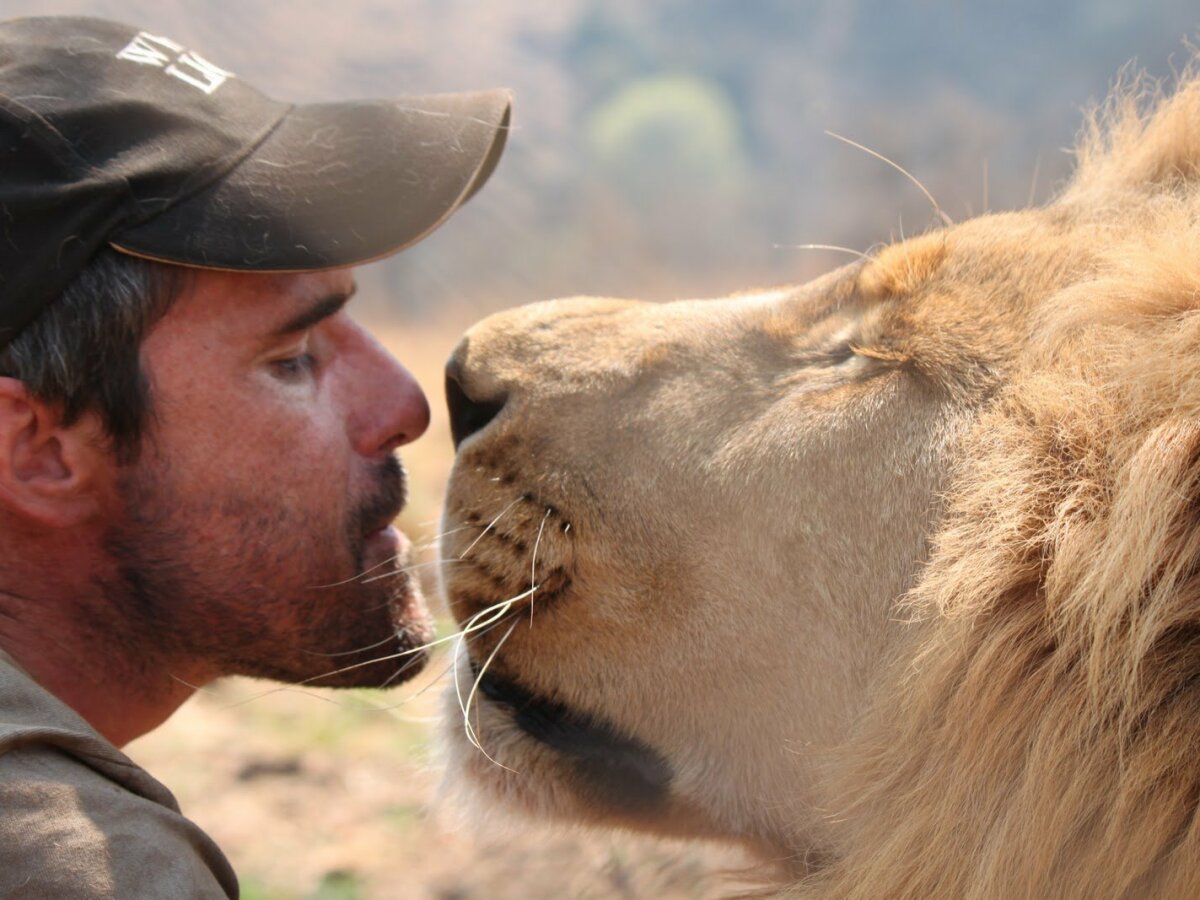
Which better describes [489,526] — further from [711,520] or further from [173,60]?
[173,60]

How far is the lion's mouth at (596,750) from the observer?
5.46 ft

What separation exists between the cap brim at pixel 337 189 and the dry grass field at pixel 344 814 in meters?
0.56

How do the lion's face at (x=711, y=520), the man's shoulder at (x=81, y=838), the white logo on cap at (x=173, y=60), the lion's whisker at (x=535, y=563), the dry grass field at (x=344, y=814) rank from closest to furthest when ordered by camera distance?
the man's shoulder at (x=81, y=838) < the lion's face at (x=711, y=520) < the lion's whisker at (x=535, y=563) < the white logo on cap at (x=173, y=60) < the dry grass field at (x=344, y=814)

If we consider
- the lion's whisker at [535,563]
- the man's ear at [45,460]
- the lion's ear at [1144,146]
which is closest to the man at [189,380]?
the man's ear at [45,460]

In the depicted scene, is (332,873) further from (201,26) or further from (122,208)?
(201,26)

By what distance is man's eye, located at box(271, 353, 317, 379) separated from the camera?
186 cm

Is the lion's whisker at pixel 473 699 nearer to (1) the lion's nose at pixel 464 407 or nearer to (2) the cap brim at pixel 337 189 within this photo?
(1) the lion's nose at pixel 464 407

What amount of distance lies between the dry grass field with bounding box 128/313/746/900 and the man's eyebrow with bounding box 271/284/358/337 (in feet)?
1.46

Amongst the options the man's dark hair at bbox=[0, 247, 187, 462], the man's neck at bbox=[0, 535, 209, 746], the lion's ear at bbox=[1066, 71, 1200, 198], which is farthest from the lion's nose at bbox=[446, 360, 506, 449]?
the lion's ear at bbox=[1066, 71, 1200, 198]

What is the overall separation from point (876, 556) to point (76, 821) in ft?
2.92

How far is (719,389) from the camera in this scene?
1.69 meters

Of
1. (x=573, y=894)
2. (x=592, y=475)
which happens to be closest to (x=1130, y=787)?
(x=592, y=475)

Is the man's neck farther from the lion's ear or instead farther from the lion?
the lion's ear

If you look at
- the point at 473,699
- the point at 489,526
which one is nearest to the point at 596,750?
the point at 473,699
